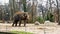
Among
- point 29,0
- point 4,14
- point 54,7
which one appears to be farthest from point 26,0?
point 4,14

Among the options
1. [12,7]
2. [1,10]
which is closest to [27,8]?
[12,7]

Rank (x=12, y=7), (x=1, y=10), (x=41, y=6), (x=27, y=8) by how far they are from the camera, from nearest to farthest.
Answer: (x=27, y=8), (x=12, y=7), (x=41, y=6), (x=1, y=10)

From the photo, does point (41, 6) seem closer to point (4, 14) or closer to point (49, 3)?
point (49, 3)

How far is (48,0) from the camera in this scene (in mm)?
32969

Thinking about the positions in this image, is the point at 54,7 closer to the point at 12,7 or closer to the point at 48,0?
the point at 48,0

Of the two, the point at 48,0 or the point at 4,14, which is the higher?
the point at 48,0

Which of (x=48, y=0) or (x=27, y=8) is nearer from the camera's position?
(x=27, y=8)

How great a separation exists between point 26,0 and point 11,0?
315 cm

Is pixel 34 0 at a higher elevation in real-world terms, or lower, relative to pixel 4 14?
higher

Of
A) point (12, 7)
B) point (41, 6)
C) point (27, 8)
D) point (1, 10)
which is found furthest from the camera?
point (1, 10)

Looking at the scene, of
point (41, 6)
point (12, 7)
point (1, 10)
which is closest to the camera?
point (12, 7)

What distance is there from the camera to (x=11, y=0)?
32875 mm

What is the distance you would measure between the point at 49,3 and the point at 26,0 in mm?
4122

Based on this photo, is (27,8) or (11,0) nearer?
(27,8)
